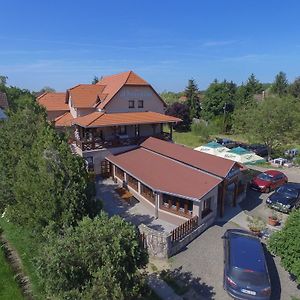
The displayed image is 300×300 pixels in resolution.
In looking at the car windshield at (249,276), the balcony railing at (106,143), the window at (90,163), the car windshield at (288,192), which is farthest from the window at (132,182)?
the car windshield at (249,276)

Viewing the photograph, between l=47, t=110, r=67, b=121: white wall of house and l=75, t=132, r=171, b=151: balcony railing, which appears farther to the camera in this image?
l=47, t=110, r=67, b=121: white wall of house

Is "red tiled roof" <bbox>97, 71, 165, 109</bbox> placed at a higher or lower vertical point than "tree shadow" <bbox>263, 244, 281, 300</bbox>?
higher

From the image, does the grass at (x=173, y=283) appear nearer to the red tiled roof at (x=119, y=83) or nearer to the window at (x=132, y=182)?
the window at (x=132, y=182)

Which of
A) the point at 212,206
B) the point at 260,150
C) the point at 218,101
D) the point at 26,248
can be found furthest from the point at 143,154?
the point at 218,101

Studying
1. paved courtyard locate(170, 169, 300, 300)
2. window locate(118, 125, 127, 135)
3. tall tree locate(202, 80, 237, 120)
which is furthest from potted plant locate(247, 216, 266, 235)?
tall tree locate(202, 80, 237, 120)

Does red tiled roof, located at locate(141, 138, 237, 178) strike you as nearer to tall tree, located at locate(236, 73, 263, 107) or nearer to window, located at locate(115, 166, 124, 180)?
window, located at locate(115, 166, 124, 180)

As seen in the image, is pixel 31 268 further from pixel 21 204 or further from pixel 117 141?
pixel 117 141
